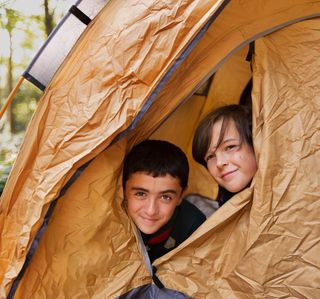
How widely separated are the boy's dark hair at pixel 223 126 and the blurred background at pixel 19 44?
9.94ft

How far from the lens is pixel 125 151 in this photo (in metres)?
1.31

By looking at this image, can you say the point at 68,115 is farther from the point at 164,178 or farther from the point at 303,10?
the point at 303,10

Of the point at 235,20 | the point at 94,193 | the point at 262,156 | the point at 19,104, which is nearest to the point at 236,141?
the point at 262,156

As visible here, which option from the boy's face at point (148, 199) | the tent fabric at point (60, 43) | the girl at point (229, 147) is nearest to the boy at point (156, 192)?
the boy's face at point (148, 199)

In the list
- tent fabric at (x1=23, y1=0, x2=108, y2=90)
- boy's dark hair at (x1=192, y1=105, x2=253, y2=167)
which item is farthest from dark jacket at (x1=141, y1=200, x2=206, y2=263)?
tent fabric at (x1=23, y1=0, x2=108, y2=90)

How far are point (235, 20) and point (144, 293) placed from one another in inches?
34.7

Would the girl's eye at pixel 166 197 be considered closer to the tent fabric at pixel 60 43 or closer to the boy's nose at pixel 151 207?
the boy's nose at pixel 151 207

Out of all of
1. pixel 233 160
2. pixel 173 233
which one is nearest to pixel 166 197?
pixel 173 233

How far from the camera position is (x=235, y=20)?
1194 millimetres

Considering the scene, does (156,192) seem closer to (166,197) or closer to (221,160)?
(166,197)

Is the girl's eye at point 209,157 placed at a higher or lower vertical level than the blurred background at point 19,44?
higher

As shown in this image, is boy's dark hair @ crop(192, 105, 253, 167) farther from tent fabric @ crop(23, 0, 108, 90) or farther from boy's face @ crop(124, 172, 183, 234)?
tent fabric @ crop(23, 0, 108, 90)

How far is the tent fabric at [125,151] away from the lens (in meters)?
1.08

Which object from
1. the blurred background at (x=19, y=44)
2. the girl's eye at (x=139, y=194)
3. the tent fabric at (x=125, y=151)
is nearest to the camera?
the tent fabric at (x=125, y=151)
